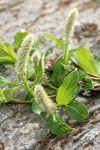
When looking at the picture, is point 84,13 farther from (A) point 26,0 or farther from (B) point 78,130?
(B) point 78,130

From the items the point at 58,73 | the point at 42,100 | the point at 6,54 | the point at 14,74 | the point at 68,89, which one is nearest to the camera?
the point at 42,100

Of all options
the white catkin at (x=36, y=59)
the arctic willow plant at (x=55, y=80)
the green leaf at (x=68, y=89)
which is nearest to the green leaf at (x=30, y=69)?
the arctic willow plant at (x=55, y=80)

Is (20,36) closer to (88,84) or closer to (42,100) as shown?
(88,84)

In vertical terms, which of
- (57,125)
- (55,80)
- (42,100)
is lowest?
(57,125)

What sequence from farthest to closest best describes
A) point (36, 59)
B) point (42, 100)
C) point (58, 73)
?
point (58, 73) → point (36, 59) → point (42, 100)

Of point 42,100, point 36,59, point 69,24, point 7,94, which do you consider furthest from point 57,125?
point 69,24

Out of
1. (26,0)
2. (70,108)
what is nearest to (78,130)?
(70,108)

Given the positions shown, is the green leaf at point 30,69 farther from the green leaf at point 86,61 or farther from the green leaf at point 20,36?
the green leaf at point 86,61

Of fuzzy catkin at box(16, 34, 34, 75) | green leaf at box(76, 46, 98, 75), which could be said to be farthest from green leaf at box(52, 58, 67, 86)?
fuzzy catkin at box(16, 34, 34, 75)
